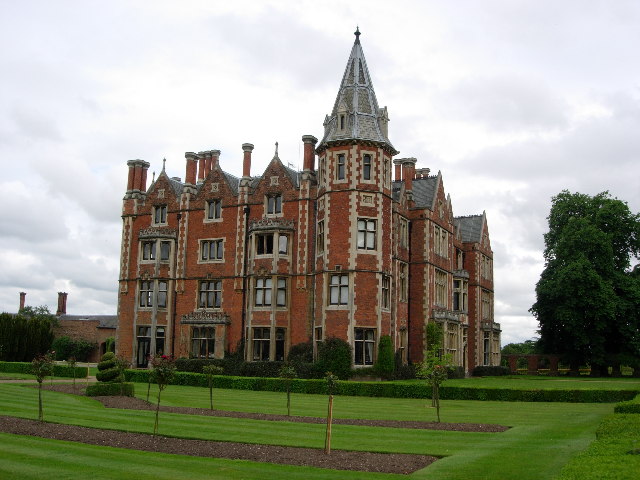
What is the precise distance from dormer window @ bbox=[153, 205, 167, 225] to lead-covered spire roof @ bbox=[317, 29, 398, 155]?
13146 millimetres

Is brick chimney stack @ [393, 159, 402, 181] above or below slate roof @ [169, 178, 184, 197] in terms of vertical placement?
above

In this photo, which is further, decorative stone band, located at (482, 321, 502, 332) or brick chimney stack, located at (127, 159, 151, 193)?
decorative stone band, located at (482, 321, 502, 332)

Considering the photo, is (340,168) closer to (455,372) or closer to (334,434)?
(455,372)

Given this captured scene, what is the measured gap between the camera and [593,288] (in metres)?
51.2

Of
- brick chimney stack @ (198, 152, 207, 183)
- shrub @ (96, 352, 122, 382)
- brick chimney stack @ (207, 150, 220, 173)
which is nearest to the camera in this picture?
shrub @ (96, 352, 122, 382)

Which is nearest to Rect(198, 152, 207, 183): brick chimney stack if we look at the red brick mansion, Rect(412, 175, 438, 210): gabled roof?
the red brick mansion

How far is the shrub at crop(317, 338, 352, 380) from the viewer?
36781 mm

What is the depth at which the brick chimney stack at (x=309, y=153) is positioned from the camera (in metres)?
42.8

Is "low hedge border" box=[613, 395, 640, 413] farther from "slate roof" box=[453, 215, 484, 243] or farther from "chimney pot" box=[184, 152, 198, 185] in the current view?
"slate roof" box=[453, 215, 484, 243]

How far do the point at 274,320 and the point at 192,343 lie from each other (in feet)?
22.2

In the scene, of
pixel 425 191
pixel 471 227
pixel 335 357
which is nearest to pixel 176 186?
pixel 425 191

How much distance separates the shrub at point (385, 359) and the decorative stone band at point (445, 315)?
7.30 meters

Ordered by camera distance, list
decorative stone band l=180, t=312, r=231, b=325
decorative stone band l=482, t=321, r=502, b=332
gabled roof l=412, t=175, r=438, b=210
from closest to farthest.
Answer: decorative stone band l=180, t=312, r=231, b=325 → gabled roof l=412, t=175, r=438, b=210 → decorative stone band l=482, t=321, r=502, b=332

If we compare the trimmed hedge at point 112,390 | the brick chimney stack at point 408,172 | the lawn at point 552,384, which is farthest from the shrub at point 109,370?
the brick chimney stack at point 408,172
